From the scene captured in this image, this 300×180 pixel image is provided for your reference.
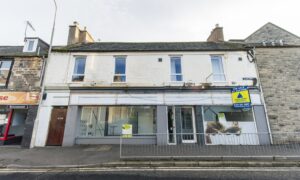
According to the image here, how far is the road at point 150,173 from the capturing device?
4832mm

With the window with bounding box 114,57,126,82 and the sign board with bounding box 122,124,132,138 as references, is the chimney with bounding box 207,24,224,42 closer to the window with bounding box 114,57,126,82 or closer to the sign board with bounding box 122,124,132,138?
the window with bounding box 114,57,126,82

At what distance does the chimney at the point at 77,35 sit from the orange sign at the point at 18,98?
564 cm

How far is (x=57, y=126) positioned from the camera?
9.81 m

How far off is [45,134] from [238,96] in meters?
14.0

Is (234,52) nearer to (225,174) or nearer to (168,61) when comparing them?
(168,61)

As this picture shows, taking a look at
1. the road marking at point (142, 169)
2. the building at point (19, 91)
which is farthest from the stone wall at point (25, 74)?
the road marking at point (142, 169)

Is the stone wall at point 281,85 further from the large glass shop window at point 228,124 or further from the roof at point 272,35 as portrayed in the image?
the large glass shop window at point 228,124

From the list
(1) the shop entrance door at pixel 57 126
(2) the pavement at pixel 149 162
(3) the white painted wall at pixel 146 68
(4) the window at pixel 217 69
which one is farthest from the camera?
(4) the window at pixel 217 69

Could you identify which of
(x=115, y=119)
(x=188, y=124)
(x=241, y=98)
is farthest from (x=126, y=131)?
(x=241, y=98)

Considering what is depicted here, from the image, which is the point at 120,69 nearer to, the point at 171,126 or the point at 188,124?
the point at 171,126

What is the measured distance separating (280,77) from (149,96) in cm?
1027

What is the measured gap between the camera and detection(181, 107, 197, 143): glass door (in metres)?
9.97

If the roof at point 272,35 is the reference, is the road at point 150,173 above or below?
below

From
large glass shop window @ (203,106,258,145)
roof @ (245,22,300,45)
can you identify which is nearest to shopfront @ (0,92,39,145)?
large glass shop window @ (203,106,258,145)
